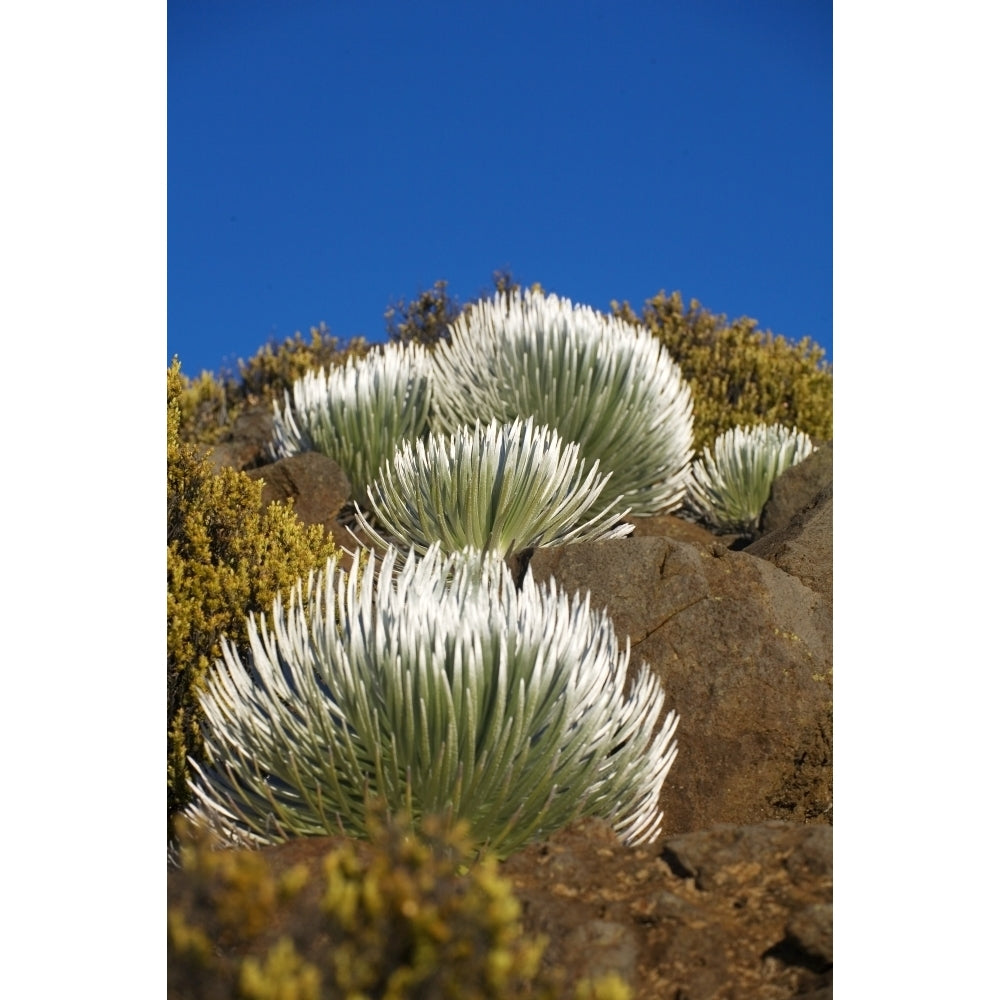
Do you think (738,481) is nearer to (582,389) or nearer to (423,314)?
(582,389)

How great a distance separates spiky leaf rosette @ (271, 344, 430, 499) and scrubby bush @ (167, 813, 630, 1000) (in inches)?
173

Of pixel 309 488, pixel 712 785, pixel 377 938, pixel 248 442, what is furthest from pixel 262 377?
pixel 377 938

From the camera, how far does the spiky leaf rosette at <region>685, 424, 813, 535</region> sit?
6.71m

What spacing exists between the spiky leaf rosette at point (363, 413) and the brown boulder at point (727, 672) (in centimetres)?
250

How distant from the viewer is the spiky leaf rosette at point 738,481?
22.0 ft

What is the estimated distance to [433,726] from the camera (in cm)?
276

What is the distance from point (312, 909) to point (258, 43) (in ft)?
9.67

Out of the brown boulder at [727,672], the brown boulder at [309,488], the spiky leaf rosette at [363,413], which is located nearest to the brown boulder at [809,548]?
the brown boulder at [727,672]

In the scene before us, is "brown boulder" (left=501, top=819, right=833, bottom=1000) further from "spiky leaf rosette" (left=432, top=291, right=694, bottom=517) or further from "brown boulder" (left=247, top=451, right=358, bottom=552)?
"spiky leaf rosette" (left=432, top=291, right=694, bottom=517)

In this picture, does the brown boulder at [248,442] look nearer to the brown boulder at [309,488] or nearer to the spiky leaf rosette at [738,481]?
the brown boulder at [309,488]
